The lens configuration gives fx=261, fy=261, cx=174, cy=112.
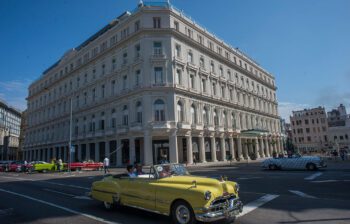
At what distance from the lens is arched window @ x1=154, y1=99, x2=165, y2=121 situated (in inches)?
1368

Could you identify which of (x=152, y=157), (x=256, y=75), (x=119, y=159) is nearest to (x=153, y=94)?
(x=152, y=157)

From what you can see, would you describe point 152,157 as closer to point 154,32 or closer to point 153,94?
point 153,94

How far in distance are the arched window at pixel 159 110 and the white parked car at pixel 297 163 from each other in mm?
14918

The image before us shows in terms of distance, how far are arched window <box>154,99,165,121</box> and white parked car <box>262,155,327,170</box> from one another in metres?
14.9

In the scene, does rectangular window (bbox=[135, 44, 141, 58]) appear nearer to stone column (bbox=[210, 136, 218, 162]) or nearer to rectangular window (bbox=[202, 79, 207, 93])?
rectangular window (bbox=[202, 79, 207, 93])

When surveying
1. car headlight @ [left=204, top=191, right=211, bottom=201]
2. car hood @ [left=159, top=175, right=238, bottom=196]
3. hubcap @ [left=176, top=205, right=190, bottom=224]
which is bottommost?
hubcap @ [left=176, top=205, right=190, bottom=224]

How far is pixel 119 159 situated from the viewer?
125 feet

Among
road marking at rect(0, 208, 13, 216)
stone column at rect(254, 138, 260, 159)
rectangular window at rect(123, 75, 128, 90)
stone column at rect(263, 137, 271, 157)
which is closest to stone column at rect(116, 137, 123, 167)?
rectangular window at rect(123, 75, 128, 90)

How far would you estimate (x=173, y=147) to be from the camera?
33.8 metres

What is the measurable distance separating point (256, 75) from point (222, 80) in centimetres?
1810

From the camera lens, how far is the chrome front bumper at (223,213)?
5.87 m

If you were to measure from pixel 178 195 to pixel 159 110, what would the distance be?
1127 inches

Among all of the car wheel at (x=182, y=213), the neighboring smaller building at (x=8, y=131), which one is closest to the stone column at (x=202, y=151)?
the car wheel at (x=182, y=213)

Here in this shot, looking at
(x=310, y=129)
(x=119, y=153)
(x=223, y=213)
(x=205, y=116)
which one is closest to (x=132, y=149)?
(x=119, y=153)
